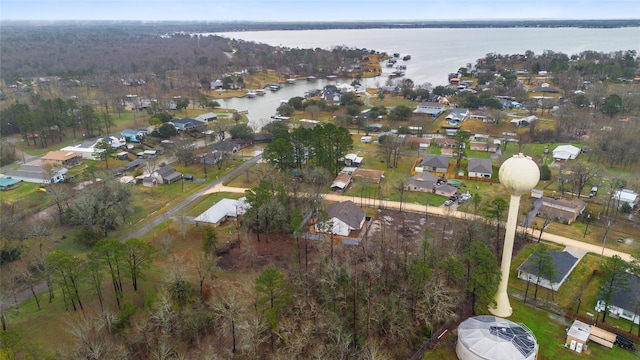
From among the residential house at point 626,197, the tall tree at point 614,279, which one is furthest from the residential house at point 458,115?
the tall tree at point 614,279

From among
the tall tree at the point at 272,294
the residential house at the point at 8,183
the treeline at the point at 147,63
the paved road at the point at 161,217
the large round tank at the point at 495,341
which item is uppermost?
the treeline at the point at 147,63

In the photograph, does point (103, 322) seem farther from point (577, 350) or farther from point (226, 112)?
point (226, 112)

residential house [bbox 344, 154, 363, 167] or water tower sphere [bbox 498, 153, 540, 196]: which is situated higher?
water tower sphere [bbox 498, 153, 540, 196]

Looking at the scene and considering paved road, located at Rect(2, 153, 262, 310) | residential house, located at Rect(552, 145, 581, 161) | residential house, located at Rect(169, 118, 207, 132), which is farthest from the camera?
residential house, located at Rect(169, 118, 207, 132)

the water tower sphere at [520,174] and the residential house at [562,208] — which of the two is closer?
the water tower sphere at [520,174]

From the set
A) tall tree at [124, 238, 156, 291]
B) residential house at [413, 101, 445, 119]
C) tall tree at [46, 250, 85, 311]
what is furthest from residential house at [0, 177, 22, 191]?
residential house at [413, 101, 445, 119]

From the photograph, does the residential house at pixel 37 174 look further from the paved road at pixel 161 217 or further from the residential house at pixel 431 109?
the residential house at pixel 431 109

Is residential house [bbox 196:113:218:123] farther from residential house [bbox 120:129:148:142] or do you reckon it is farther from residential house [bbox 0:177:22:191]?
residential house [bbox 0:177:22:191]
